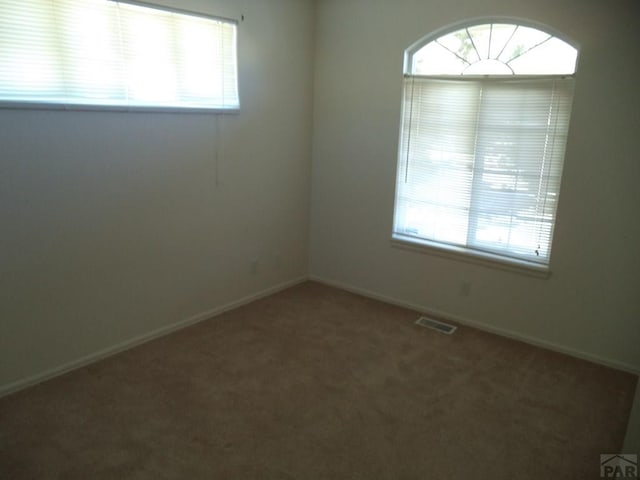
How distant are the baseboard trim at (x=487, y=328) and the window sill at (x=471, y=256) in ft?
1.58

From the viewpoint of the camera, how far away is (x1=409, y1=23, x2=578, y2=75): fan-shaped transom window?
11.0ft

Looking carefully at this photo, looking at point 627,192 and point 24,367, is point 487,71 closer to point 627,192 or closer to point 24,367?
point 627,192

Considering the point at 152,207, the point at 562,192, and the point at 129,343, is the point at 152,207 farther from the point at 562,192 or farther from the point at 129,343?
the point at 562,192

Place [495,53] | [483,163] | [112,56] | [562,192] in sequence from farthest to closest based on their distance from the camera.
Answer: [483,163], [495,53], [562,192], [112,56]

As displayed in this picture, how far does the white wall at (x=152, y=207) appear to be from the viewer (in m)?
2.77

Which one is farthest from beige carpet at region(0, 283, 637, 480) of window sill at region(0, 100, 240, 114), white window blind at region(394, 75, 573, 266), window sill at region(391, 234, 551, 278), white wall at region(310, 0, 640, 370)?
window sill at region(0, 100, 240, 114)

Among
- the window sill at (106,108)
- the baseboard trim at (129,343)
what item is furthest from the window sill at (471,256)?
the window sill at (106,108)

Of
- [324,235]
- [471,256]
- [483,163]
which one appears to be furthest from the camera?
[324,235]

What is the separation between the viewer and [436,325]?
3906 mm

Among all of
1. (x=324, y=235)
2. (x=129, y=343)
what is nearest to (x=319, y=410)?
(x=129, y=343)

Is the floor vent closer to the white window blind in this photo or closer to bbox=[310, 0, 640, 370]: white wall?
bbox=[310, 0, 640, 370]: white wall

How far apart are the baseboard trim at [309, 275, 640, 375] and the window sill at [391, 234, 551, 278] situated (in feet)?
1.58

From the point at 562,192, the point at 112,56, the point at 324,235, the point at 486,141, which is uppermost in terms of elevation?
the point at 112,56

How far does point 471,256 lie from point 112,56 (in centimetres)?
286
